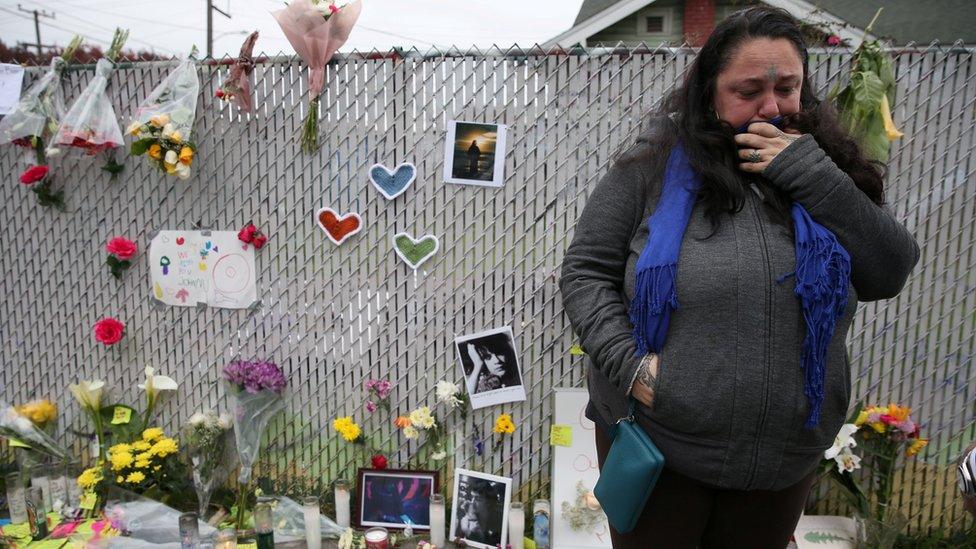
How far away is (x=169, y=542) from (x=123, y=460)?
407mm

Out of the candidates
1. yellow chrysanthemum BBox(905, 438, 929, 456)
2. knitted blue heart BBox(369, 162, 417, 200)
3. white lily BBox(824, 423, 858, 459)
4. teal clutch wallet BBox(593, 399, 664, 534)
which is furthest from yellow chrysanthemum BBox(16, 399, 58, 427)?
yellow chrysanthemum BBox(905, 438, 929, 456)

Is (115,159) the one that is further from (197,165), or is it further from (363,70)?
(363,70)

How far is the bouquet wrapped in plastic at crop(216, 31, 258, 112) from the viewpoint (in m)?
2.59

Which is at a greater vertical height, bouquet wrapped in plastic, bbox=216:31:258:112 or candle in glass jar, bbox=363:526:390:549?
bouquet wrapped in plastic, bbox=216:31:258:112

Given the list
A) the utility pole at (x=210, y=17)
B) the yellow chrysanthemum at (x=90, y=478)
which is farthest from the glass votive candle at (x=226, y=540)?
the utility pole at (x=210, y=17)

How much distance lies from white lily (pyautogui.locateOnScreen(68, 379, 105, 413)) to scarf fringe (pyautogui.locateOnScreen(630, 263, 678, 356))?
8.95 feet

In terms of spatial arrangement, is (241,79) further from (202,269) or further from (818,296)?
(818,296)

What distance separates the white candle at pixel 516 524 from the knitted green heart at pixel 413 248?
3.55 feet

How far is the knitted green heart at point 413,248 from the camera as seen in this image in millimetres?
2646

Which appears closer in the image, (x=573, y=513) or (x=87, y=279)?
(x=573, y=513)

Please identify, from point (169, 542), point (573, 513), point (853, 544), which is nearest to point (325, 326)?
point (169, 542)

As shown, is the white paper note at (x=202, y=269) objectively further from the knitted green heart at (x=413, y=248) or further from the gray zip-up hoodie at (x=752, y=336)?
the gray zip-up hoodie at (x=752, y=336)

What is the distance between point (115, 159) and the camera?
2857 millimetres

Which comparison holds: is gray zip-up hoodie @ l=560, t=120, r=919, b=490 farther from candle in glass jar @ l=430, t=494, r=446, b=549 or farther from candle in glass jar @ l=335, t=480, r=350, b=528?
candle in glass jar @ l=335, t=480, r=350, b=528
